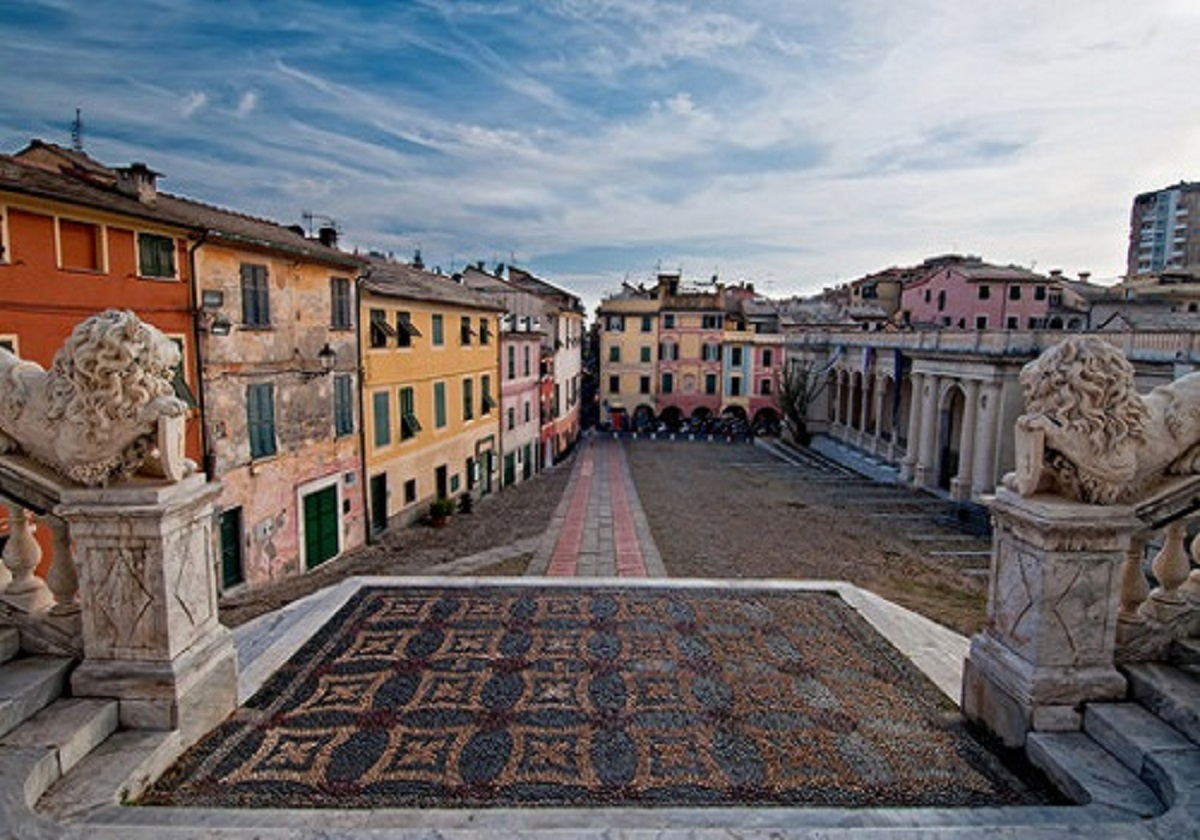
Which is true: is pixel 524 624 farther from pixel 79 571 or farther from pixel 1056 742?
pixel 1056 742

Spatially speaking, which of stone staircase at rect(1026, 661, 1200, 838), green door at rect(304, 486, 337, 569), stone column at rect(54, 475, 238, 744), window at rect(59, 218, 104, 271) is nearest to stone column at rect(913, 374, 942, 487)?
green door at rect(304, 486, 337, 569)

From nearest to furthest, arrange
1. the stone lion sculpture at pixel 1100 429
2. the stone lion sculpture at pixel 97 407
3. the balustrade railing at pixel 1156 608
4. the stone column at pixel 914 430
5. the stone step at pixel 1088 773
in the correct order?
the stone step at pixel 1088 773 → the stone lion sculpture at pixel 97 407 → the stone lion sculpture at pixel 1100 429 → the balustrade railing at pixel 1156 608 → the stone column at pixel 914 430

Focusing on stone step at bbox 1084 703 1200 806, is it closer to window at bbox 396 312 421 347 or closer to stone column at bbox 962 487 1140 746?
stone column at bbox 962 487 1140 746

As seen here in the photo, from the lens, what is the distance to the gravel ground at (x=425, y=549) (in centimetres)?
1571

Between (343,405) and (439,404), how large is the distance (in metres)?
6.34

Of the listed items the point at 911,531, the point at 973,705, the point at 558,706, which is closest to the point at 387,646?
the point at 558,706

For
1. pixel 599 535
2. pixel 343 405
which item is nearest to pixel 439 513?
pixel 343 405

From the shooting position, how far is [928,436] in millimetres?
30688

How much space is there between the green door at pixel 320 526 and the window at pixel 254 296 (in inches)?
198

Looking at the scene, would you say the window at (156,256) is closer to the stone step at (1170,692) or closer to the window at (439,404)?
the window at (439,404)

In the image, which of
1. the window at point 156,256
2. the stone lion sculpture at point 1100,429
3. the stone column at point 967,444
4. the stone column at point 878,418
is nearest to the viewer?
the stone lion sculpture at point 1100,429

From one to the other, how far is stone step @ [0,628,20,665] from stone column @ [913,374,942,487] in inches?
1267

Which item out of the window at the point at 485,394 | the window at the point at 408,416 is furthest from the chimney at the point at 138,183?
the window at the point at 485,394

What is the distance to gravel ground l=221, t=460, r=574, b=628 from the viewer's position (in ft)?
51.5
